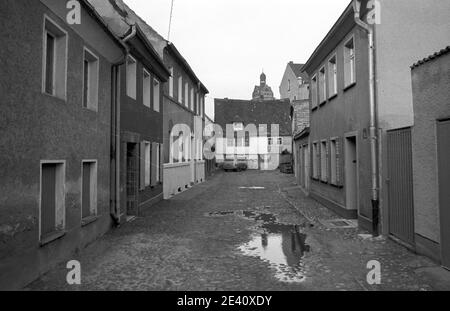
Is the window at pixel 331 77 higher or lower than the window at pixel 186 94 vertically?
lower

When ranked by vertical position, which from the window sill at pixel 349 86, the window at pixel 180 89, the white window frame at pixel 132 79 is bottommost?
the window sill at pixel 349 86

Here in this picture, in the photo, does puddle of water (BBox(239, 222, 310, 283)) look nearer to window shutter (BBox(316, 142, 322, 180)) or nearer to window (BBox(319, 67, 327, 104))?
window shutter (BBox(316, 142, 322, 180))

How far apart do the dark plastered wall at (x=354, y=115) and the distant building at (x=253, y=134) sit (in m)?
39.4

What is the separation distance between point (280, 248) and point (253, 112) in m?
52.9

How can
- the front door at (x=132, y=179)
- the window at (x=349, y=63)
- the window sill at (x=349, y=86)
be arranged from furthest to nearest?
the front door at (x=132, y=179) < the window at (x=349, y=63) < the window sill at (x=349, y=86)

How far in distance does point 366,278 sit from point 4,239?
5.26m

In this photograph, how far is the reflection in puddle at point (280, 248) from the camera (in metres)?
6.59

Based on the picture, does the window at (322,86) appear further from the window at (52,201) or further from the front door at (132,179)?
the window at (52,201)

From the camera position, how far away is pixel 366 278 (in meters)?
6.15

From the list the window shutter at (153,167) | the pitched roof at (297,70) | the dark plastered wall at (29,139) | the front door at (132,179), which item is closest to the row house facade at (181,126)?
the window shutter at (153,167)

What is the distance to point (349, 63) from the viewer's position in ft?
39.5
